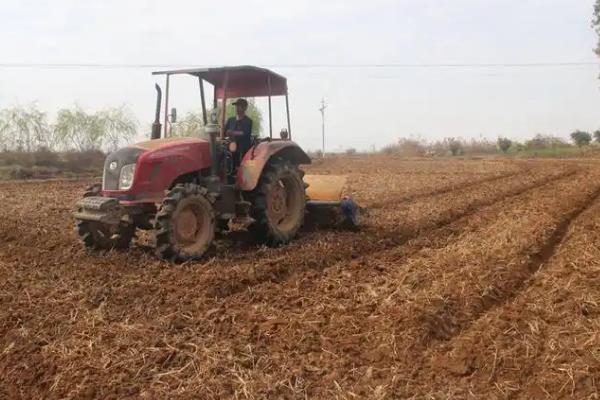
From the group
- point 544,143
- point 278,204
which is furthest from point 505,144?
point 278,204

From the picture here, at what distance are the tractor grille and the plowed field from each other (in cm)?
81

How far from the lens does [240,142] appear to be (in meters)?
7.70

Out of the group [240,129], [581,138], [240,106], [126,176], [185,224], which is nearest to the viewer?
[126,176]

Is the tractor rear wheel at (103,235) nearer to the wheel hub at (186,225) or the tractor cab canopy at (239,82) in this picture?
the wheel hub at (186,225)

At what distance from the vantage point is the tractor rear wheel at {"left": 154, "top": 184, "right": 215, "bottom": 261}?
247 inches

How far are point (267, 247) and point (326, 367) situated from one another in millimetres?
3769

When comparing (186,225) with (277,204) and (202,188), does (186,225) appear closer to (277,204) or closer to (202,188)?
(202,188)

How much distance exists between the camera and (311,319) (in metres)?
4.64

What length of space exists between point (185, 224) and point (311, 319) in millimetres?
2470

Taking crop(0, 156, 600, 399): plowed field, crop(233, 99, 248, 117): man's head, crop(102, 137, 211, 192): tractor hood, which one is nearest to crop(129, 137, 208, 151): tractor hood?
crop(102, 137, 211, 192): tractor hood

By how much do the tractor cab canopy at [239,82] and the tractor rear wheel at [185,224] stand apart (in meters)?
1.18

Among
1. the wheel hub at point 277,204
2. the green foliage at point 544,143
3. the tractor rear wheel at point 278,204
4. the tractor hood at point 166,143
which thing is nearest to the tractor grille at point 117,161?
the tractor hood at point 166,143

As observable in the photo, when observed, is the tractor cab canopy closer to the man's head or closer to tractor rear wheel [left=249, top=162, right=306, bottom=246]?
A: the man's head

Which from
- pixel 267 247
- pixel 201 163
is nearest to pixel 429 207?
pixel 267 247
